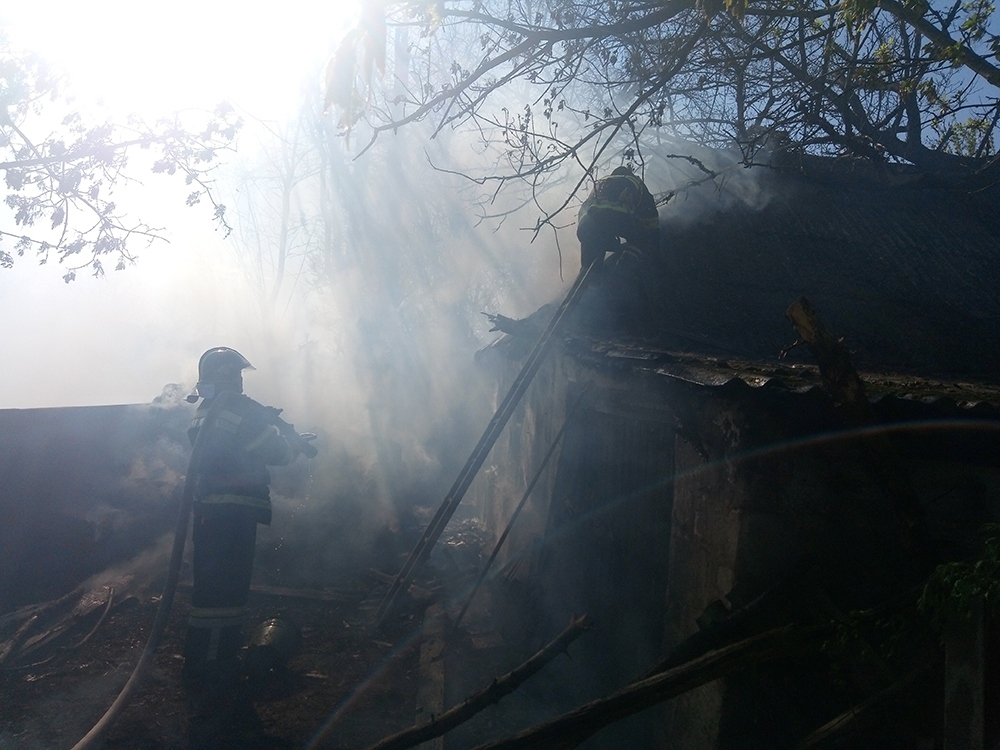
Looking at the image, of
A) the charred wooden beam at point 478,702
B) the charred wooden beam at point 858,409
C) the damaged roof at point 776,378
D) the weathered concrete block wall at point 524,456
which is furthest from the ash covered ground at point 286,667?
the charred wooden beam at point 858,409

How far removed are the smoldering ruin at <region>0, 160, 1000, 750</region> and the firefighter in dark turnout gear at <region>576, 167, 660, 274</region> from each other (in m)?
0.35

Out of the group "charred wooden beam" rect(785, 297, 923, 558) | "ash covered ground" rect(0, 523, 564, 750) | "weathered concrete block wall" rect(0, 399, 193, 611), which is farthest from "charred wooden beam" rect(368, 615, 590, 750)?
"weathered concrete block wall" rect(0, 399, 193, 611)

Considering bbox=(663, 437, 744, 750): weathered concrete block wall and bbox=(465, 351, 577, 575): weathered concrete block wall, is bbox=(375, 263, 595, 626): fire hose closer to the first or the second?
bbox=(465, 351, 577, 575): weathered concrete block wall

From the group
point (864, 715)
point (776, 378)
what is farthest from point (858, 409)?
point (864, 715)

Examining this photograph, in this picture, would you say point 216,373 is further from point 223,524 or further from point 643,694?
point 643,694

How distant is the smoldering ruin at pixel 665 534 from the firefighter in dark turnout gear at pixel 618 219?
0.35 meters

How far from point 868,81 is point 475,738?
5609mm

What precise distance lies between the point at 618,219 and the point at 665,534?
299 cm

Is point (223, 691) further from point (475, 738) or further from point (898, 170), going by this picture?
point (898, 170)

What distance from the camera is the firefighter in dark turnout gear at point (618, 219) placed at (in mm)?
6852

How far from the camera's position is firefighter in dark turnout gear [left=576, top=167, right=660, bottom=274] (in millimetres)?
6852

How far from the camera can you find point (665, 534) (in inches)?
227

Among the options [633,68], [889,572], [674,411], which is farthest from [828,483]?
[633,68]

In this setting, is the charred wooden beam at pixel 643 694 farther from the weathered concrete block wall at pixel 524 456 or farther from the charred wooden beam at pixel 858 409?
the weathered concrete block wall at pixel 524 456
